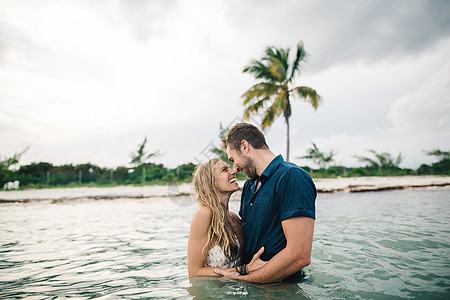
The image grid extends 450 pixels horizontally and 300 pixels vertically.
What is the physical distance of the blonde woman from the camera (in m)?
2.37

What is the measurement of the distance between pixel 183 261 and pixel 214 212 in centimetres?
167

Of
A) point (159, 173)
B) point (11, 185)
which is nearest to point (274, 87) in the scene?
point (159, 173)

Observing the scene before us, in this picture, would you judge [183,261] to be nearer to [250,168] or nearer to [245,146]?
[250,168]

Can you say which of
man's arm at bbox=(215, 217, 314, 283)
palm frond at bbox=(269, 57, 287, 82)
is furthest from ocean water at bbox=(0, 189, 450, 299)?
palm frond at bbox=(269, 57, 287, 82)

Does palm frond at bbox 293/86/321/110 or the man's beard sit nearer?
the man's beard

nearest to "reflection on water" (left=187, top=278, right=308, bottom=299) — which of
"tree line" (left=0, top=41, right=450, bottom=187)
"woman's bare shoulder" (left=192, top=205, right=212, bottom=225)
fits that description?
"woman's bare shoulder" (left=192, top=205, right=212, bottom=225)

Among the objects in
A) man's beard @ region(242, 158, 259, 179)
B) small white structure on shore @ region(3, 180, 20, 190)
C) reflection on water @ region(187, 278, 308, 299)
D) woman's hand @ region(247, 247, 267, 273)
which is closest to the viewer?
woman's hand @ region(247, 247, 267, 273)

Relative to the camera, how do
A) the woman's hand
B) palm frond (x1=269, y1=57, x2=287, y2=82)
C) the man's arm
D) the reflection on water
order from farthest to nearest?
palm frond (x1=269, y1=57, x2=287, y2=82) < the reflection on water < the woman's hand < the man's arm

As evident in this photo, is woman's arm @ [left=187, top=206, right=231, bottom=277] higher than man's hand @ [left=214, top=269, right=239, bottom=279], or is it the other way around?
woman's arm @ [left=187, top=206, right=231, bottom=277]

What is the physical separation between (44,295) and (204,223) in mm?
1703

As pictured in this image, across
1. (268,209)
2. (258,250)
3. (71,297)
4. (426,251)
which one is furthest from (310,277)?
(71,297)

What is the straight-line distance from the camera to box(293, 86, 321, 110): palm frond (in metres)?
15.1

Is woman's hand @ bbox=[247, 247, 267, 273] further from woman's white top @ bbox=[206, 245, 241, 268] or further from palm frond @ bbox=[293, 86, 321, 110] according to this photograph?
palm frond @ bbox=[293, 86, 321, 110]

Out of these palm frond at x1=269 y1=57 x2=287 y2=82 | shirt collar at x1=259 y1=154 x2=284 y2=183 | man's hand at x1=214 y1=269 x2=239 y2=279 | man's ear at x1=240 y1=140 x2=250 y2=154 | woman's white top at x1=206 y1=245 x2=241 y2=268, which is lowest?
man's hand at x1=214 y1=269 x2=239 y2=279
